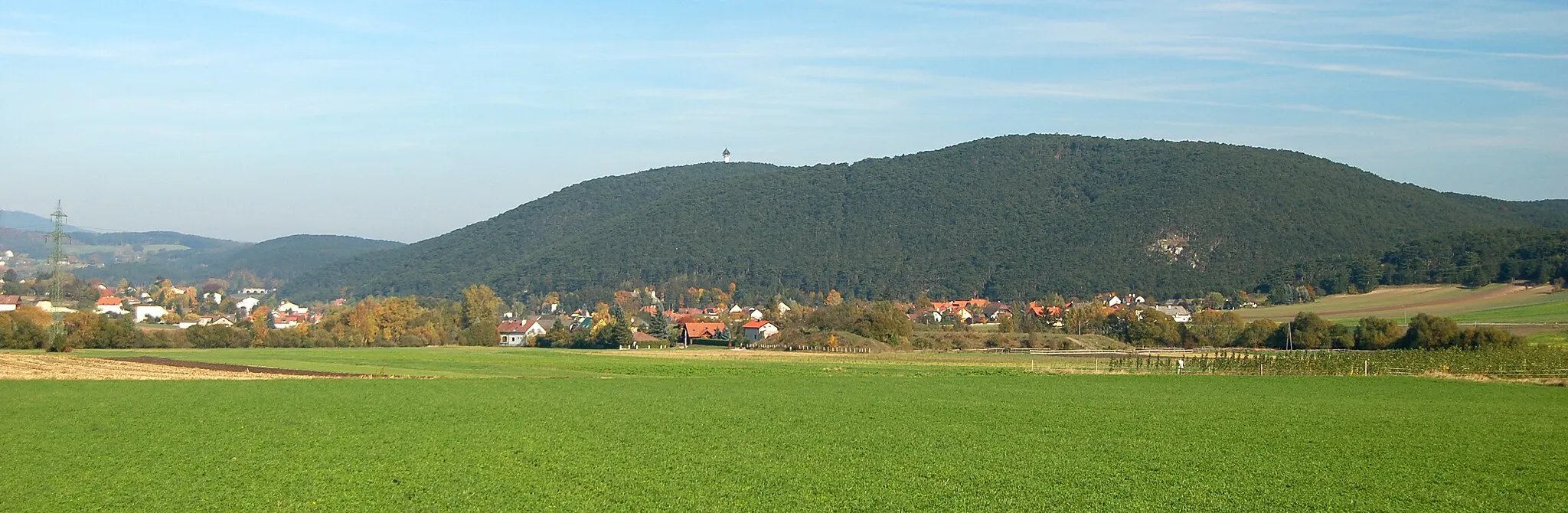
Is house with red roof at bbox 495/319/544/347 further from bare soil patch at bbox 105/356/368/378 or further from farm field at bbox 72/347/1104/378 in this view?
bare soil patch at bbox 105/356/368/378

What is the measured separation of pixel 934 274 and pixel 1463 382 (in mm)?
142652

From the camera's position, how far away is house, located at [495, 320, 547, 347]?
108 meters

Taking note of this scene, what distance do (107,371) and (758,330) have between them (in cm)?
5880

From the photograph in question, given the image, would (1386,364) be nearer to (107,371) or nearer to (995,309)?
(107,371)

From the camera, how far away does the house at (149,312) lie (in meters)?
132

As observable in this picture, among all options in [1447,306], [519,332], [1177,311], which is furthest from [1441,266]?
[519,332]

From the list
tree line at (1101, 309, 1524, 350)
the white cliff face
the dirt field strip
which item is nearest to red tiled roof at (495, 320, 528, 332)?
tree line at (1101, 309, 1524, 350)

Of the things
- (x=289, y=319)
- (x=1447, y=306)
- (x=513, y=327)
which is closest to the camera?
(x=1447, y=306)

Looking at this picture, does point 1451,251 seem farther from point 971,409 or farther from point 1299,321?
point 971,409

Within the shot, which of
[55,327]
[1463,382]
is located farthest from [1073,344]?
[55,327]

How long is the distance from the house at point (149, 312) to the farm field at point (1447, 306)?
110193mm

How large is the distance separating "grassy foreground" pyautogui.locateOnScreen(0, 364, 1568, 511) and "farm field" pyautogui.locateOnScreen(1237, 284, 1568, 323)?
188 feet

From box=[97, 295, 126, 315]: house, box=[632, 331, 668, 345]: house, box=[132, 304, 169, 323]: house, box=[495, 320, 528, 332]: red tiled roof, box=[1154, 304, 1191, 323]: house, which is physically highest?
box=[1154, 304, 1191, 323]: house

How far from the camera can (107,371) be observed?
4722 cm
